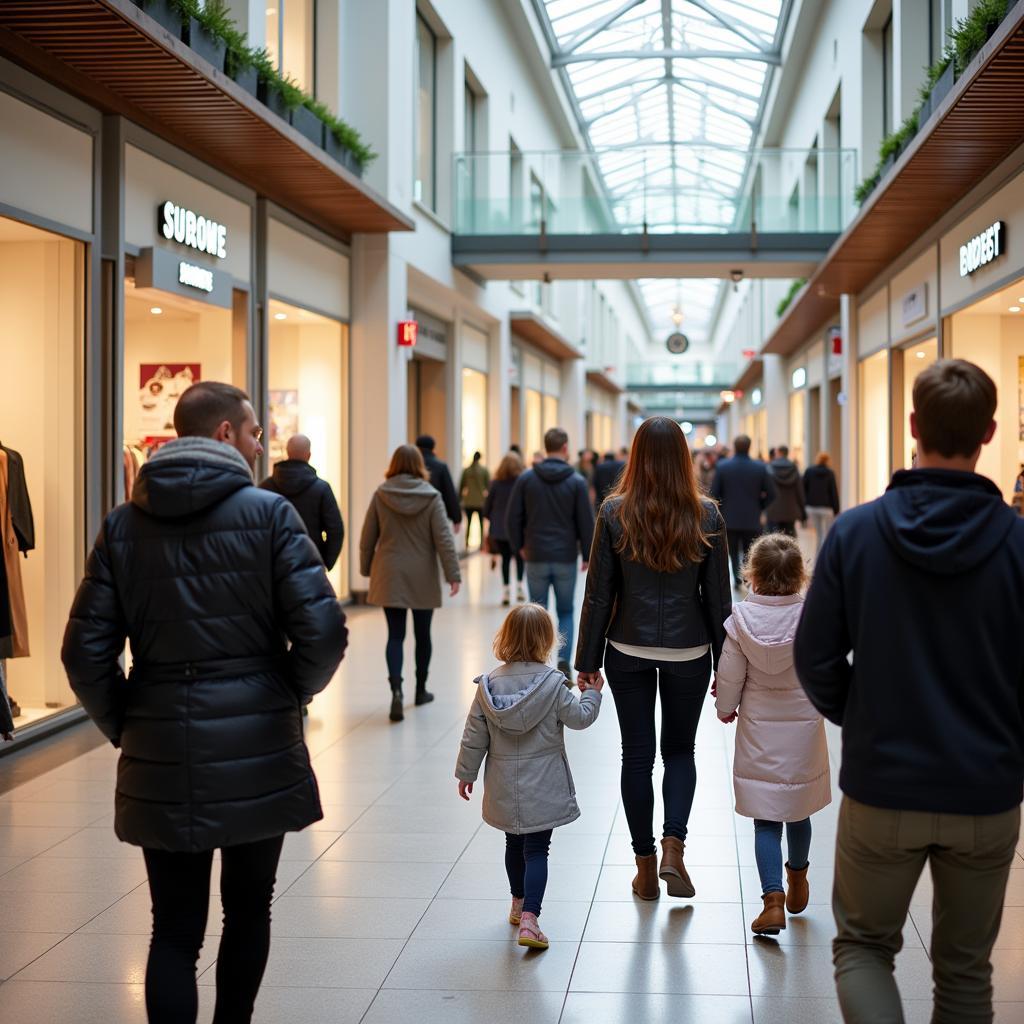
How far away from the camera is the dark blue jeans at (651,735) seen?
4723mm

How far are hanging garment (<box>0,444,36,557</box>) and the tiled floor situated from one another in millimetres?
1409

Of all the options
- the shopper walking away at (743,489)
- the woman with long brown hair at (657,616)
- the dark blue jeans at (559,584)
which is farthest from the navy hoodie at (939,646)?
the shopper walking away at (743,489)

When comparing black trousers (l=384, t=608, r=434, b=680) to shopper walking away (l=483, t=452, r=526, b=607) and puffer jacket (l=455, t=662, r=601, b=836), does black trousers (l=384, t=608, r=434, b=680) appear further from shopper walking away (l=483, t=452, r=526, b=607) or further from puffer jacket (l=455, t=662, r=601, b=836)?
shopper walking away (l=483, t=452, r=526, b=607)

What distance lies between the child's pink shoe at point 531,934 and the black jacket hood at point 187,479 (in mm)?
1941

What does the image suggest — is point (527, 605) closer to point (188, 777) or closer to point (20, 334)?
point (188, 777)

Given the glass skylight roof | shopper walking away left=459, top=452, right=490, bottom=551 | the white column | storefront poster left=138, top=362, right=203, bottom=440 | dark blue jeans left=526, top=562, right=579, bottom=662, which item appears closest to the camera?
dark blue jeans left=526, top=562, right=579, bottom=662

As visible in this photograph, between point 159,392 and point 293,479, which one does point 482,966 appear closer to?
point 293,479

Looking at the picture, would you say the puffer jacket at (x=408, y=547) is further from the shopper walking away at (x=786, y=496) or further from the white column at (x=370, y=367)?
the shopper walking away at (x=786, y=496)

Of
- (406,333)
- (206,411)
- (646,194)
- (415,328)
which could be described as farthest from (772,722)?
(646,194)

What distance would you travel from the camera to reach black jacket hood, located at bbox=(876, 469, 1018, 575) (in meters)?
2.65

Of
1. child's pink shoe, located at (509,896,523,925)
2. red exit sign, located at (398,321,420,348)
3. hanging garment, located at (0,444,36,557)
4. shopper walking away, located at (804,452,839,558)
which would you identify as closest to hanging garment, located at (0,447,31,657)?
hanging garment, located at (0,444,36,557)

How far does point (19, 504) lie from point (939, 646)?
235 inches

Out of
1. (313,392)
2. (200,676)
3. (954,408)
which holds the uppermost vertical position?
(313,392)

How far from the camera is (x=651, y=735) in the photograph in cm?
478
